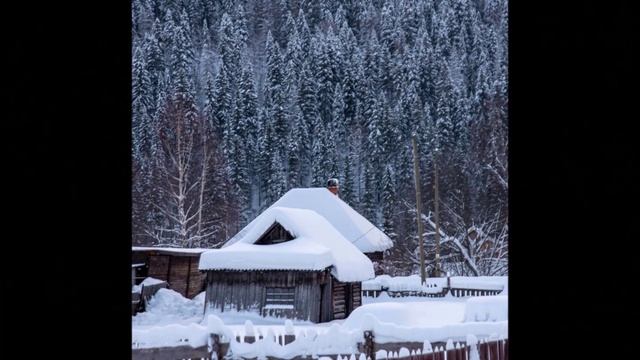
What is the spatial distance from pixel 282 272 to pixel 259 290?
104 cm

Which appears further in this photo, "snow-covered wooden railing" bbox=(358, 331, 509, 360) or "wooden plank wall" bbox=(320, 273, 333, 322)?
"wooden plank wall" bbox=(320, 273, 333, 322)

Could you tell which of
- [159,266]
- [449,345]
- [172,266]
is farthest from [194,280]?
[449,345]

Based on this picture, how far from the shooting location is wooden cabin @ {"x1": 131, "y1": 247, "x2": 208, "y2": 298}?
28594mm

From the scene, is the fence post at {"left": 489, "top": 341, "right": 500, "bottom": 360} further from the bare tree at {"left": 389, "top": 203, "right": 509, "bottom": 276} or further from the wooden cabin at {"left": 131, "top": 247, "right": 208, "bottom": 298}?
the bare tree at {"left": 389, "top": 203, "right": 509, "bottom": 276}

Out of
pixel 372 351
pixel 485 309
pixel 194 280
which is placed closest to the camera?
pixel 372 351

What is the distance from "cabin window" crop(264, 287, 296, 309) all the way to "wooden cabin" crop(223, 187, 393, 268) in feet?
38.0

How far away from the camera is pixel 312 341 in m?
11.8

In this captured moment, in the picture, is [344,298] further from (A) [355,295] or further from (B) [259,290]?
(B) [259,290]

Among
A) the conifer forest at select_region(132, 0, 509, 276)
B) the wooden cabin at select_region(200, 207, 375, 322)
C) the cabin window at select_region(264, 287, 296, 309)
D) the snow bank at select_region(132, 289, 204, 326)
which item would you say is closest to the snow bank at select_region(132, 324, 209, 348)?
the wooden cabin at select_region(200, 207, 375, 322)

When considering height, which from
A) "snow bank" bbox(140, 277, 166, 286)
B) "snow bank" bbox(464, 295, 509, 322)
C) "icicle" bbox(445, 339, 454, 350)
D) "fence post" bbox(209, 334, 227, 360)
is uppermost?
"icicle" bbox(445, 339, 454, 350)

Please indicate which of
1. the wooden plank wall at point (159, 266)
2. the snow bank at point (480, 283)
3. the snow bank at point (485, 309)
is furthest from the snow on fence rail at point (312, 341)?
the snow bank at point (480, 283)
